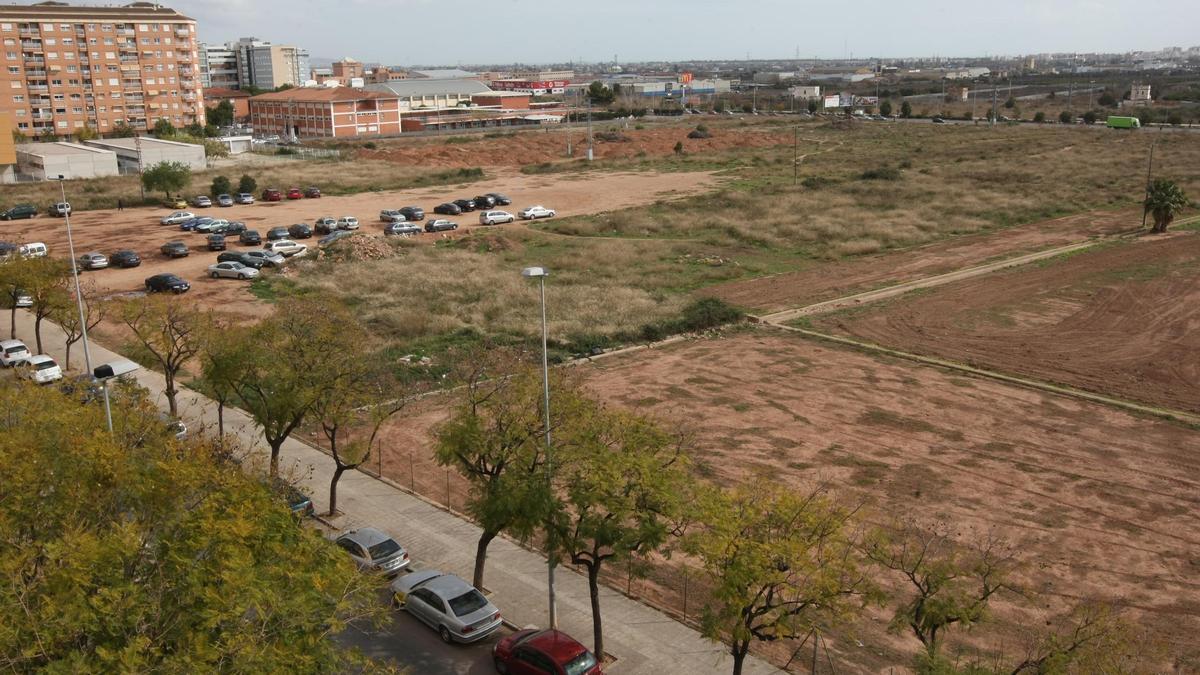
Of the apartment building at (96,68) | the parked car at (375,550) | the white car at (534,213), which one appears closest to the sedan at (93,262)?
the white car at (534,213)

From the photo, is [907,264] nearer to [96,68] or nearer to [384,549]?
[384,549]

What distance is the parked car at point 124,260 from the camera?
53700mm

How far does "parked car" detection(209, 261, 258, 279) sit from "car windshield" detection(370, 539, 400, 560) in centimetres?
3361

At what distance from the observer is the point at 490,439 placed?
18.4m

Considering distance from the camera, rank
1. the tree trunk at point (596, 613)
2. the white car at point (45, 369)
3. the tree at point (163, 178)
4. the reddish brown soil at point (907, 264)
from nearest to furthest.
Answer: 1. the tree trunk at point (596, 613)
2. the white car at point (45, 369)
3. the reddish brown soil at point (907, 264)
4. the tree at point (163, 178)

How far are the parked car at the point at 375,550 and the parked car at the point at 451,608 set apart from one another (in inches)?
47.3

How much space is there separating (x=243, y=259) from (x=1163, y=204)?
55932 mm

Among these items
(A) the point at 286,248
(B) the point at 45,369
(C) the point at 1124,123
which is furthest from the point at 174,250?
(C) the point at 1124,123

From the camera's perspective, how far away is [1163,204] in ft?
195

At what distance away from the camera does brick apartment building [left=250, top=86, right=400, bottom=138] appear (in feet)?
413

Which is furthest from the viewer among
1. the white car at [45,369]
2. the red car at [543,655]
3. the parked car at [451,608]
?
the white car at [45,369]

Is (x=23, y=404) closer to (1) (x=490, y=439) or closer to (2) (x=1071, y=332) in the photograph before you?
(1) (x=490, y=439)

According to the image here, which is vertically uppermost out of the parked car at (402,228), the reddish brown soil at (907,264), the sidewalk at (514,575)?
the parked car at (402,228)

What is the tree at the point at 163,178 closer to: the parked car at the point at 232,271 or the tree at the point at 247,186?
the tree at the point at 247,186
